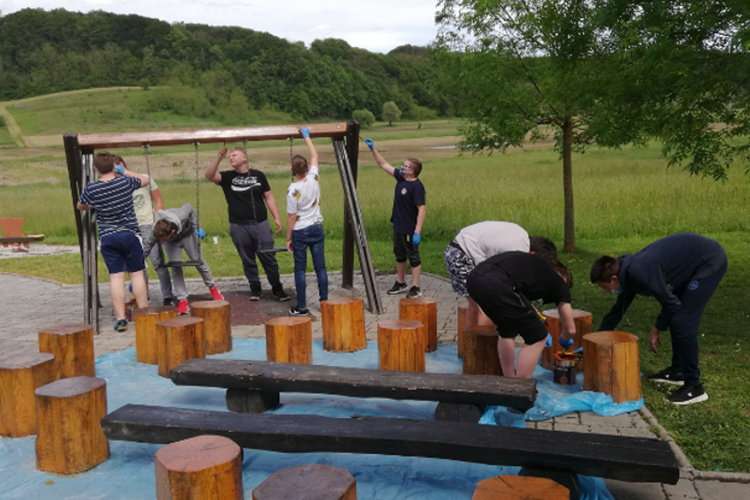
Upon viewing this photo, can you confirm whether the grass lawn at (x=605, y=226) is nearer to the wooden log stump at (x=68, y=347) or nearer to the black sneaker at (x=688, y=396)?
the black sneaker at (x=688, y=396)

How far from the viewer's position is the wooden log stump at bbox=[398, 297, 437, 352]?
621 centimetres

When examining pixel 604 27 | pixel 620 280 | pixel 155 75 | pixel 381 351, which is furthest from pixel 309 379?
pixel 155 75

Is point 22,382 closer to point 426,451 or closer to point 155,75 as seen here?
point 426,451

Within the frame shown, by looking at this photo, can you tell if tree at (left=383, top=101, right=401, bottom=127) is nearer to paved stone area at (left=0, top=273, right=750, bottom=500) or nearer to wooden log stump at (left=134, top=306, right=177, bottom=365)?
paved stone area at (left=0, top=273, right=750, bottom=500)

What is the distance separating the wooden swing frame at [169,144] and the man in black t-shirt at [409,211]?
392mm

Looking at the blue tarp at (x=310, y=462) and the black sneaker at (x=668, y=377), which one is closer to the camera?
the blue tarp at (x=310, y=462)

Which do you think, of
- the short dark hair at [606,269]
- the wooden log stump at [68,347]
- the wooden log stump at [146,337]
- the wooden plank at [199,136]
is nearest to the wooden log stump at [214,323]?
the wooden log stump at [146,337]

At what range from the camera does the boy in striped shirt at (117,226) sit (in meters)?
7.04

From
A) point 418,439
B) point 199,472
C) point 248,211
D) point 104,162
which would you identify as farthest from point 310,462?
point 248,211

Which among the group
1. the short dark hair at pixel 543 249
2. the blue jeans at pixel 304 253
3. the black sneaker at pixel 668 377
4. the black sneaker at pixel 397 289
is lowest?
the black sneaker at pixel 668 377

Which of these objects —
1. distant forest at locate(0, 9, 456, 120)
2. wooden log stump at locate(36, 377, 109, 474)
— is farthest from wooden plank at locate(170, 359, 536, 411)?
distant forest at locate(0, 9, 456, 120)

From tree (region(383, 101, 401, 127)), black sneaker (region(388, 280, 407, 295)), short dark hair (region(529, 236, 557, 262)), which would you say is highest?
tree (region(383, 101, 401, 127))

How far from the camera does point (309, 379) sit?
14.5ft

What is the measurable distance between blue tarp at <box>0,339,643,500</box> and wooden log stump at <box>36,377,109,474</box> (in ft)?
Result: 0.22
